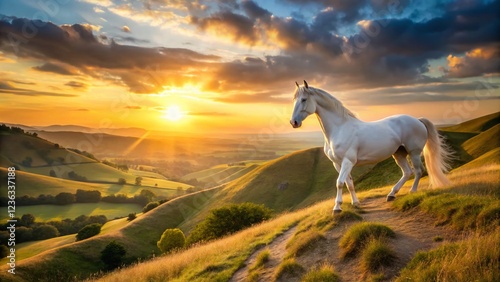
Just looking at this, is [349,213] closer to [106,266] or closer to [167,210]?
[106,266]

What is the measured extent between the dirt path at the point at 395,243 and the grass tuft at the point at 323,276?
0.25m

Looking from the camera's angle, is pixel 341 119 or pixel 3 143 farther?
pixel 3 143

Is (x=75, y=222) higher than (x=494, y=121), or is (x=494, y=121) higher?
(x=494, y=121)

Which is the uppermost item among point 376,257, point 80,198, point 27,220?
point 376,257

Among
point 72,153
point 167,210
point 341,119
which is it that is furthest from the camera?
point 72,153

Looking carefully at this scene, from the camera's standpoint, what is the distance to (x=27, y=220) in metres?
107

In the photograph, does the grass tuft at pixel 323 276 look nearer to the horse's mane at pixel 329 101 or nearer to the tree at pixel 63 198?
the horse's mane at pixel 329 101

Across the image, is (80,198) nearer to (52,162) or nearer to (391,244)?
(52,162)

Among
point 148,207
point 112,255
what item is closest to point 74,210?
point 148,207

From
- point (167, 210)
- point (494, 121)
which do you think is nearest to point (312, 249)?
point (167, 210)

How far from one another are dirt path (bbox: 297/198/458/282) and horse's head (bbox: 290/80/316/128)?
405 cm

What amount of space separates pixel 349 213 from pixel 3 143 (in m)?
231

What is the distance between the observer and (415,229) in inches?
352

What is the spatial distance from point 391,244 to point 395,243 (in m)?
0.19
